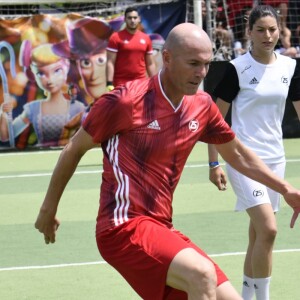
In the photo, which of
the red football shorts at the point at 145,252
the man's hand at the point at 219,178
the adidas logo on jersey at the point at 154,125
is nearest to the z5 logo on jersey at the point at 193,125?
the adidas logo on jersey at the point at 154,125

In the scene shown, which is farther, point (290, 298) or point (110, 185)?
point (290, 298)

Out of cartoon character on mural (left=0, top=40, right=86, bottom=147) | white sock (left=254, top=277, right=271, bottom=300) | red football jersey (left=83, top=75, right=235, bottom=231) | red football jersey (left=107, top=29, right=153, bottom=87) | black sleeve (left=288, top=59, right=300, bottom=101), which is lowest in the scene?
cartoon character on mural (left=0, top=40, right=86, bottom=147)

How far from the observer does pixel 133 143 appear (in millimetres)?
4938

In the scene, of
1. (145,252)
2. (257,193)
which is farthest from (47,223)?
(257,193)

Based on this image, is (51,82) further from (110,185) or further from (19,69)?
(110,185)

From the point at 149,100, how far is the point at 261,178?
915 millimetres

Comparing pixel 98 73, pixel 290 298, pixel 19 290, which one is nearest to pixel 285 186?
pixel 290 298

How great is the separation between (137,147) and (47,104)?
11612 mm

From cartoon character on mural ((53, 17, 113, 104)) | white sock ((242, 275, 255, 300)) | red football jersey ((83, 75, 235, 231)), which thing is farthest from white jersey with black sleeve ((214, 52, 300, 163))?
cartoon character on mural ((53, 17, 113, 104))

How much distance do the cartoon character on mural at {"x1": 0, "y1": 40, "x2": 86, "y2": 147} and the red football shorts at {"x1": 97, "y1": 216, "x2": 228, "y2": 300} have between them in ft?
38.2

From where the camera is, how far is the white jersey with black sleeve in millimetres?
6793

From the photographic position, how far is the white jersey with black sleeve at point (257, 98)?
6.79m

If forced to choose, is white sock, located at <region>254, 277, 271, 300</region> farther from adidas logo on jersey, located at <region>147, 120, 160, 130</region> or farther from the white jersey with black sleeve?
adidas logo on jersey, located at <region>147, 120, 160, 130</region>

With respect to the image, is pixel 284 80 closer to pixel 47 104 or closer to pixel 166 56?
pixel 166 56
